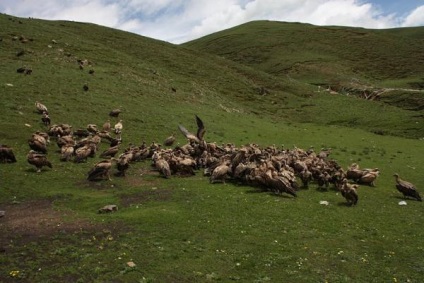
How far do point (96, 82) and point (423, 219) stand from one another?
3917 centimetres

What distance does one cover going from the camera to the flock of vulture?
24.0 metres

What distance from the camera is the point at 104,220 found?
1794cm

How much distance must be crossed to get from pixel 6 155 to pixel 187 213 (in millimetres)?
12957

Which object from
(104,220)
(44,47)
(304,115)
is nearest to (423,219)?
(104,220)

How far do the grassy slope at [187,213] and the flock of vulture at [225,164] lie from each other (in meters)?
0.74

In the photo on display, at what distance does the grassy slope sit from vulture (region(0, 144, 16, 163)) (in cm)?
52

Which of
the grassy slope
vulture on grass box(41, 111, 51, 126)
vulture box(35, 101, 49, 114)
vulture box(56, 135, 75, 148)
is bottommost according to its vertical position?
the grassy slope

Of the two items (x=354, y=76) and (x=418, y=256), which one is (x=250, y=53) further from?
(x=418, y=256)

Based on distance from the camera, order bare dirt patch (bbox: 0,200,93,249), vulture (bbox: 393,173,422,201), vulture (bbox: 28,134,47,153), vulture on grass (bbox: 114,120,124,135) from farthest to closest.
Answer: vulture on grass (bbox: 114,120,124,135) → vulture (bbox: 28,134,47,153) → vulture (bbox: 393,173,422,201) → bare dirt patch (bbox: 0,200,93,249)

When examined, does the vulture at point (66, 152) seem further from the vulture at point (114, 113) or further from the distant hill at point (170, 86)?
the vulture at point (114, 113)

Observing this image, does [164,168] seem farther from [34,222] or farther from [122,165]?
[34,222]

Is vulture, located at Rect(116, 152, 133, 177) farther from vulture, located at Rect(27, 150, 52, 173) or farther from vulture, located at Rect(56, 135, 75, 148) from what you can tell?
vulture, located at Rect(56, 135, 75, 148)

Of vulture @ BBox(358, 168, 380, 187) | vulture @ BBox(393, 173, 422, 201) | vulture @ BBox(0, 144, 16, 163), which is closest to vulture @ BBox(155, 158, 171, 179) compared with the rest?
vulture @ BBox(0, 144, 16, 163)

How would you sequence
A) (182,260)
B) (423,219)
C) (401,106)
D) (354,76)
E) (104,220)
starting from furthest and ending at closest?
1. (354,76)
2. (401,106)
3. (423,219)
4. (104,220)
5. (182,260)
